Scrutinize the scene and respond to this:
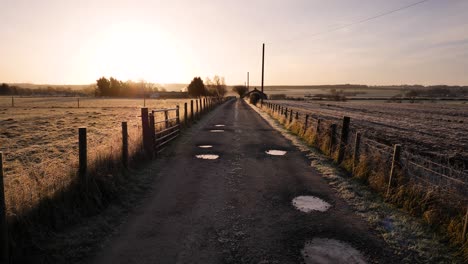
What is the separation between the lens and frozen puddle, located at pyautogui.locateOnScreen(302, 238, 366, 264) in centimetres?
383

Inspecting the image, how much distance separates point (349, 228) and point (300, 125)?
10.9m

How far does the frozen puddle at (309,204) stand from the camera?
18.3 ft

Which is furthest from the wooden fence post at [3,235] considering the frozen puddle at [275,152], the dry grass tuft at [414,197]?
the frozen puddle at [275,152]

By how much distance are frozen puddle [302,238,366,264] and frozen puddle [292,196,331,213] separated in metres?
1.18

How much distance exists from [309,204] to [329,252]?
1.82 m

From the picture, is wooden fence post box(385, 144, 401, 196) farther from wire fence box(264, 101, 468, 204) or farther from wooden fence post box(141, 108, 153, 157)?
wooden fence post box(141, 108, 153, 157)

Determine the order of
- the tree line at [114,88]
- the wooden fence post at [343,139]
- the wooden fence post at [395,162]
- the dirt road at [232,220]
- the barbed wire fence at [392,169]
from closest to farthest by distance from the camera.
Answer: the dirt road at [232,220], the barbed wire fence at [392,169], the wooden fence post at [395,162], the wooden fence post at [343,139], the tree line at [114,88]

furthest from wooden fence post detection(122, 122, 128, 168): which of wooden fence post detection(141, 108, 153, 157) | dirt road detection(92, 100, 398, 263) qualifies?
wooden fence post detection(141, 108, 153, 157)

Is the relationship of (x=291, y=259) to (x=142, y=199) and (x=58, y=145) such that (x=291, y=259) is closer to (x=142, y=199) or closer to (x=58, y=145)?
(x=142, y=199)

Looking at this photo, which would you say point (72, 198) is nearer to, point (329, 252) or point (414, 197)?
point (329, 252)

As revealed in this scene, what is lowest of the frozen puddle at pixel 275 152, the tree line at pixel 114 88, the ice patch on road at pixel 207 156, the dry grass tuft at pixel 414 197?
the ice patch on road at pixel 207 156

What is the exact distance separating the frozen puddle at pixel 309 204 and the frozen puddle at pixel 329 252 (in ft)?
3.86

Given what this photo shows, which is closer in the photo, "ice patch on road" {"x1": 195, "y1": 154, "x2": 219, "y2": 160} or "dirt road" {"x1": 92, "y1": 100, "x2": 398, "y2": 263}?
"dirt road" {"x1": 92, "y1": 100, "x2": 398, "y2": 263}

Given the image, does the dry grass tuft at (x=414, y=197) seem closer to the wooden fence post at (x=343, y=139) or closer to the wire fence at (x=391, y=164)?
the wire fence at (x=391, y=164)
